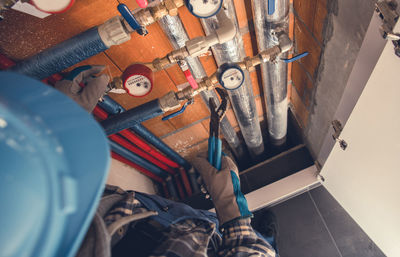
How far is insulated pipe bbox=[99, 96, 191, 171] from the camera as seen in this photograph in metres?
1.25

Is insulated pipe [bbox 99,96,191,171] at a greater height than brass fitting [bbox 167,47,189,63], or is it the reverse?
insulated pipe [bbox 99,96,191,171]

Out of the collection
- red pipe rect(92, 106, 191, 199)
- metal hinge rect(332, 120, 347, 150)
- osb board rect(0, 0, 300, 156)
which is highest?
osb board rect(0, 0, 300, 156)

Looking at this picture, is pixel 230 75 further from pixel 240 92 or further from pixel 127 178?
pixel 127 178

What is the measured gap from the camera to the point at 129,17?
73cm

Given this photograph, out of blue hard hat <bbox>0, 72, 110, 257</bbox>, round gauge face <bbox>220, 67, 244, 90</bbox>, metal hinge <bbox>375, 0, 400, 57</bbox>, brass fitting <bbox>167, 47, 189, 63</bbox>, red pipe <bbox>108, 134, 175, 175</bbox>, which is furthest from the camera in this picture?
red pipe <bbox>108, 134, 175, 175</bbox>

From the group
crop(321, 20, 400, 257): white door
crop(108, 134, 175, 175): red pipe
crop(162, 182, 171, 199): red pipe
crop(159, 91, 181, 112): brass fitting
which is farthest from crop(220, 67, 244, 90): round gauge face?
crop(162, 182, 171, 199): red pipe

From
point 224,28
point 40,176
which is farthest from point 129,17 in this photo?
point 40,176

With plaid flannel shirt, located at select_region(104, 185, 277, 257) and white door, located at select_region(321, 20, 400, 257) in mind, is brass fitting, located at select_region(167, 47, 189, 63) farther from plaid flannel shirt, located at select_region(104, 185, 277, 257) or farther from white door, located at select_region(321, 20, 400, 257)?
white door, located at select_region(321, 20, 400, 257)

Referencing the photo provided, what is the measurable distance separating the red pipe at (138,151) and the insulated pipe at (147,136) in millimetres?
110

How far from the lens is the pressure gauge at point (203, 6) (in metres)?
0.72

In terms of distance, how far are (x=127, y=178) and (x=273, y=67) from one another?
1349 millimetres

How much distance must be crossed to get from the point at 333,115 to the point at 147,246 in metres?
1.18

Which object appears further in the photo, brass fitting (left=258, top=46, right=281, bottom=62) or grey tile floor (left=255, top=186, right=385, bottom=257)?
grey tile floor (left=255, top=186, right=385, bottom=257)

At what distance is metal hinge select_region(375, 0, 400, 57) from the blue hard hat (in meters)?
0.79
